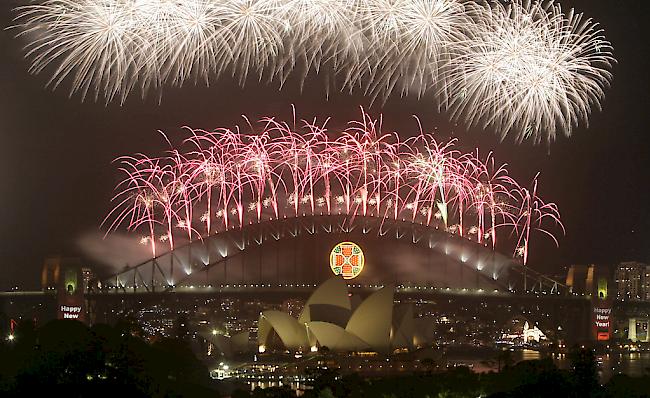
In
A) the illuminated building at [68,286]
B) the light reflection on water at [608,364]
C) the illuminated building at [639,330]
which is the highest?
the illuminated building at [68,286]

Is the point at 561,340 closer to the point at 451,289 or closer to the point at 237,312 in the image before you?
the point at 451,289

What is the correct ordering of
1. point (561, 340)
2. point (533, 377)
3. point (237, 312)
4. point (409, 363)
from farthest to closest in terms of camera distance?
1. point (237, 312)
2. point (561, 340)
3. point (409, 363)
4. point (533, 377)

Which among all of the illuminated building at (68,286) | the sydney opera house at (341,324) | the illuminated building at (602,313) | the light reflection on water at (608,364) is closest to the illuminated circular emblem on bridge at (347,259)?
the light reflection on water at (608,364)

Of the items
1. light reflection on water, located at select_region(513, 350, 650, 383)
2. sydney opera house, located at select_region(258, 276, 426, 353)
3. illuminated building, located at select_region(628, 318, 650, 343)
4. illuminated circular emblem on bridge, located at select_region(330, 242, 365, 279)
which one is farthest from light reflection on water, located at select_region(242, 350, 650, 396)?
illuminated building, located at select_region(628, 318, 650, 343)

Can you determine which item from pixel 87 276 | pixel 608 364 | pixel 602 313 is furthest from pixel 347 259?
pixel 602 313

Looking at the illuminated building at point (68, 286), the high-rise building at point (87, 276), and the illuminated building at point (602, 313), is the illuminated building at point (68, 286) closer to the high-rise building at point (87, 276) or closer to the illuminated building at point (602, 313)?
the high-rise building at point (87, 276)

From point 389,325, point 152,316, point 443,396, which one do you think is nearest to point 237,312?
point 152,316

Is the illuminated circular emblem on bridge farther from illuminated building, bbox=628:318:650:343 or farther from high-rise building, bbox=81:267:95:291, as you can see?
illuminated building, bbox=628:318:650:343
